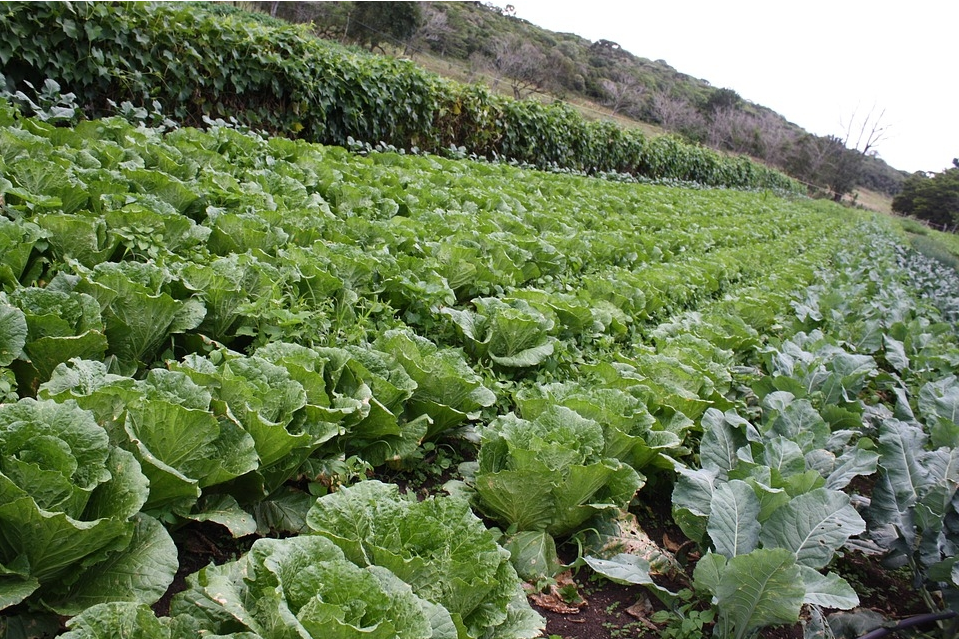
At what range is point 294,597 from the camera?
1.42 metres

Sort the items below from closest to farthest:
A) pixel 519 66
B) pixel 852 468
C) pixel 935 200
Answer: pixel 852 468
pixel 519 66
pixel 935 200

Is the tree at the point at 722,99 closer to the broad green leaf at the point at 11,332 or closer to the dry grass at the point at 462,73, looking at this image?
the dry grass at the point at 462,73

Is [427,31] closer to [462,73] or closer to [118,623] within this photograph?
[462,73]

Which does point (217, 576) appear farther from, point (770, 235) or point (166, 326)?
point (770, 235)

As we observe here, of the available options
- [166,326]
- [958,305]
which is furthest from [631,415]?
[958,305]

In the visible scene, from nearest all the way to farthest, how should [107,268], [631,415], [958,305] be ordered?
[107,268] → [631,415] → [958,305]

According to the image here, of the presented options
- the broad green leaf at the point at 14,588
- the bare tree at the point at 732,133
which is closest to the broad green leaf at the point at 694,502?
the broad green leaf at the point at 14,588

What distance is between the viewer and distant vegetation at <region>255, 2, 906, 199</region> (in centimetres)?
3017

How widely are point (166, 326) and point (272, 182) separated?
289cm

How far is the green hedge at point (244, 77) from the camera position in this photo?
622 cm

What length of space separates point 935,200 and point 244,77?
63.1 m

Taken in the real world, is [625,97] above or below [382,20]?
above

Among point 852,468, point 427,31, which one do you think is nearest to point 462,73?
point 427,31

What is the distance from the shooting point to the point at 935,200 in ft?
175
